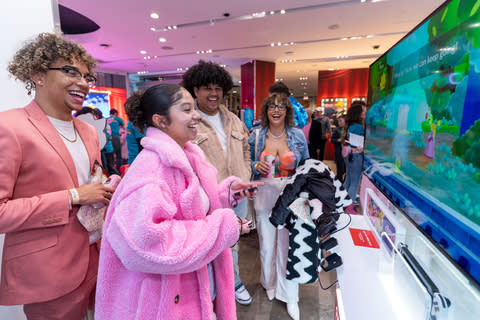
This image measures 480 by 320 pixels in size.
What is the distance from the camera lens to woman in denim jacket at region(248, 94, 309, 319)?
1849 mm

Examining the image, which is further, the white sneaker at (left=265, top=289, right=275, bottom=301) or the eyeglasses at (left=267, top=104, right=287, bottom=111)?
the white sneaker at (left=265, top=289, right=275, bottom=301)

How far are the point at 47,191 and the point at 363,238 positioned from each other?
171 cm

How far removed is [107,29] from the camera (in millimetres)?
5840

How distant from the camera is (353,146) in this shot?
316cm

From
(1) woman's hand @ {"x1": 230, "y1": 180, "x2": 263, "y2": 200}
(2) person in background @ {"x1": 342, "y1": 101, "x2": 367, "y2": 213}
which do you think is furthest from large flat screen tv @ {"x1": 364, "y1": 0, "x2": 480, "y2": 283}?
(2) person in background @ {"x1": 342, "y1": 101, "x2": 367, "y2": 213}

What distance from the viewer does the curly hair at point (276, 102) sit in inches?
78.4

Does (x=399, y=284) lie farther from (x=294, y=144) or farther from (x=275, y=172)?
(x=294, y=144)

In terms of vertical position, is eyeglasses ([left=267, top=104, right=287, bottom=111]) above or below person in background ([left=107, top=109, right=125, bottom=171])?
above

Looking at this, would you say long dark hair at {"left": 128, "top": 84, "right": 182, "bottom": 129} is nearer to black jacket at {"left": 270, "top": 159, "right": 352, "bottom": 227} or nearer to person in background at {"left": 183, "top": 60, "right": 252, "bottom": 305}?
person in background at {"left": 183, "top": 60, "right": 252, "bottom": 305}

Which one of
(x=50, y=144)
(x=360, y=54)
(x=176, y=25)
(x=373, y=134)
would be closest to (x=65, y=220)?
(x=50, y=144)

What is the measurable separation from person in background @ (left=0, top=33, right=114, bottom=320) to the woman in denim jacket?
1.16m

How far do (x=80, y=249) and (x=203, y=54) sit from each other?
8.51 meters

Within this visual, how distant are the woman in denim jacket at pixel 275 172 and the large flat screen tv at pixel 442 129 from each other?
0.79m

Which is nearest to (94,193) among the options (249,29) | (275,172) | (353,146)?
(275,172)
